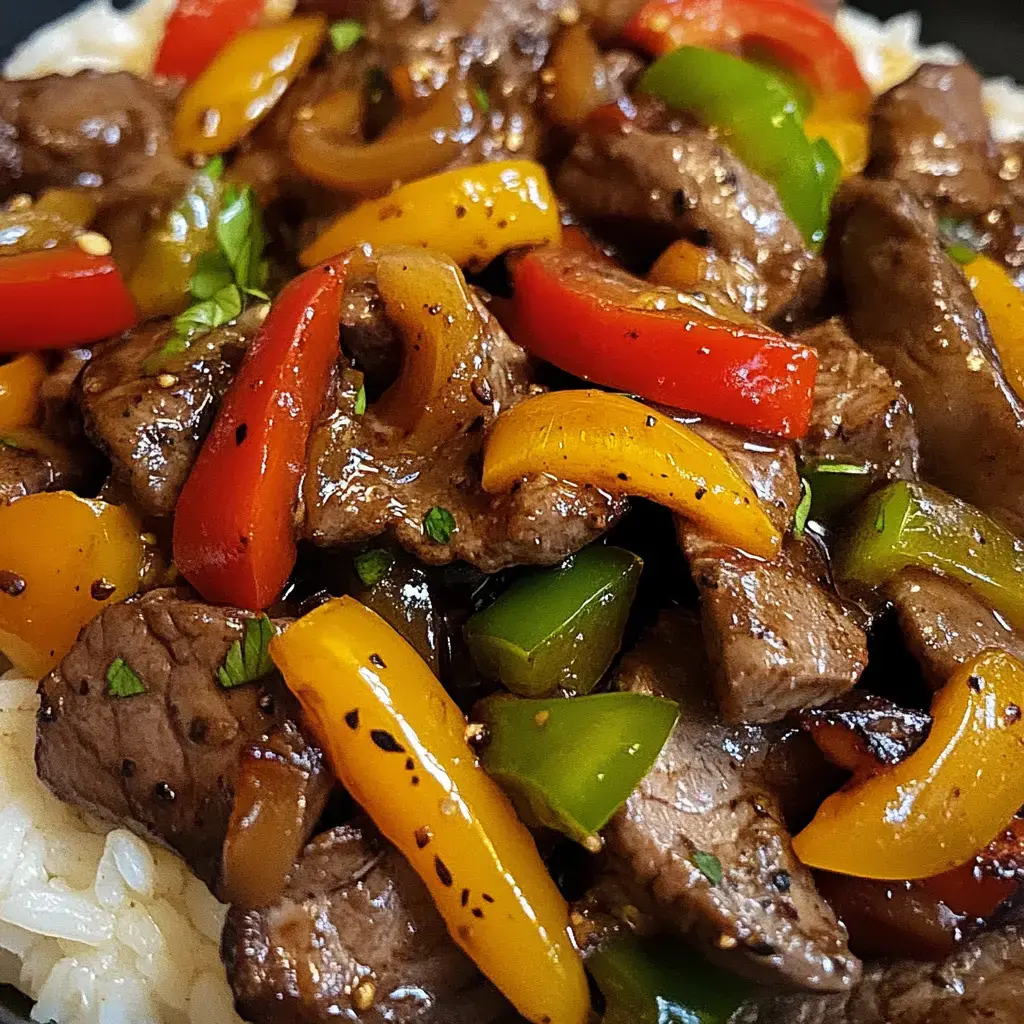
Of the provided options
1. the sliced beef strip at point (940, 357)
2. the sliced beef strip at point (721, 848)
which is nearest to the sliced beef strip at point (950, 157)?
the sliced beef strip at point (940, 357)

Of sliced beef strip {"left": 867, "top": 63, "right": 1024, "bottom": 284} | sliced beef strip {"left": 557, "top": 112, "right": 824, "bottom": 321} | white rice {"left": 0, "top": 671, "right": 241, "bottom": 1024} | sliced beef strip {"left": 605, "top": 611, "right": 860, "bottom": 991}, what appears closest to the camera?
sliced beef strip {"left": 605, "top": 611, "right": 860, "bottom": 991}

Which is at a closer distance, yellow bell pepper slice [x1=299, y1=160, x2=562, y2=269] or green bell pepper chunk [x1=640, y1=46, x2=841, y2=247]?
yellow bell pepper slice [x1=299, y1=160, x2=562, y2=269]

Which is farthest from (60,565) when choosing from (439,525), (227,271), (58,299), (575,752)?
(575,752)

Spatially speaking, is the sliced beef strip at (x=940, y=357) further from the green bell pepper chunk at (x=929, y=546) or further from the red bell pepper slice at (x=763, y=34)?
the red bell pepper slice at (x=763, y=34)

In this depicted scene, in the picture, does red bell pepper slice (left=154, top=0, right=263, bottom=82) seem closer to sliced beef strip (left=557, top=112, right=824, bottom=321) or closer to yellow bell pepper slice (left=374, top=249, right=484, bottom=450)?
sliced beef strip (left=557, top=112, right=824, bottom=321)

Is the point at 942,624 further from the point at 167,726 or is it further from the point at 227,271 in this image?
the point at 227,271

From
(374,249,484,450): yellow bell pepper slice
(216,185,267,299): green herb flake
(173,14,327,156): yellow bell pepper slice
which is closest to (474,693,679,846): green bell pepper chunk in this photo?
(374,249,484,450): yellow bell pepper slice
